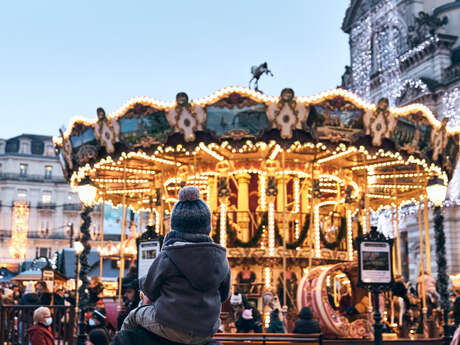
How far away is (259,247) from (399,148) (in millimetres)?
4797

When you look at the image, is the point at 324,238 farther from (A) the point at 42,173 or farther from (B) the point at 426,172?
(A) the point at 42,173

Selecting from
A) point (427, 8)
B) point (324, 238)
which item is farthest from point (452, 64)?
point (324, 238)

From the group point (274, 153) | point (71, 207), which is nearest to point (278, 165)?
point (274, 153)

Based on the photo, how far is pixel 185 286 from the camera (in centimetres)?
346

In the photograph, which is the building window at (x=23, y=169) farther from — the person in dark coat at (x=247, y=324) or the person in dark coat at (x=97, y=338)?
the person in dark coat at (x=97, y=338)

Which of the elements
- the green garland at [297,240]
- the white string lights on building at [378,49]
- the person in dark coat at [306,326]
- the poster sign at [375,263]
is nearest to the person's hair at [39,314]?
the person in dark coat at [306,326]

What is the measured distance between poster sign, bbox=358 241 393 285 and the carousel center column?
6848 mm

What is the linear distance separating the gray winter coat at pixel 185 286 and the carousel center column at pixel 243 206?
14.1m

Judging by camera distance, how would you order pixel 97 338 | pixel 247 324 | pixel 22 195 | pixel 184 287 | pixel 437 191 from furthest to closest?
1. pixel 22 195
2. pixel 437 191
3. pixel 247 324
4. pixel 97 338
5. pixel 184 287

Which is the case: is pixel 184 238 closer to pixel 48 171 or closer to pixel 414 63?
pixel 414 63

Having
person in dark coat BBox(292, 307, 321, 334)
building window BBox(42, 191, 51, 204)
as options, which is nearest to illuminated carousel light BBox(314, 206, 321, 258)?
person in dark coat BBox(292, 307, 321, 334)

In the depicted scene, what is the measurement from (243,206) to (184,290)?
1478 cm

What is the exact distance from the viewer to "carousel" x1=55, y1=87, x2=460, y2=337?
1453cm

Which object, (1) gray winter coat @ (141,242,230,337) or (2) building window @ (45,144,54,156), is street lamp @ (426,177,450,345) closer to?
(1) gray winter coat @ (141,242,230,337)
